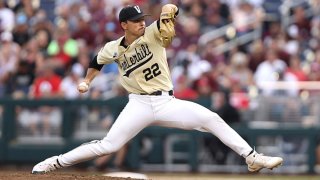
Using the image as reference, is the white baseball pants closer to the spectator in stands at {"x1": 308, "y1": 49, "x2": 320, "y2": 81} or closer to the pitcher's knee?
the pitcher's knee

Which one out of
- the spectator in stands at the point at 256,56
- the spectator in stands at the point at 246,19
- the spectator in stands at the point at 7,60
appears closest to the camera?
the spectator in stands at the point at 256,56

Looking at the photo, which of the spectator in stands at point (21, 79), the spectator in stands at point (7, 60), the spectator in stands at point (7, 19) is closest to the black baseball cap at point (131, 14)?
the spectator in stands at point (21, 79)

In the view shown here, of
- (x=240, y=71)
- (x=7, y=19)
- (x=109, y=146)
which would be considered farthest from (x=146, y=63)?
(x=7, y=19)

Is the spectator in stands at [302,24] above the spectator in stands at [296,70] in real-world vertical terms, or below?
above

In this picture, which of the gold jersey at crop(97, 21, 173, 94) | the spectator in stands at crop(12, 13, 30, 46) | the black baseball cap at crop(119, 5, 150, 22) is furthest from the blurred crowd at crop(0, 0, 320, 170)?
the black baseball cap at crop(119, 5, 150, 22)

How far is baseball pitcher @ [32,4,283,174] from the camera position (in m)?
9.35

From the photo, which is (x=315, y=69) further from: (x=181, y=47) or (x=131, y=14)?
(x=131, y=14)

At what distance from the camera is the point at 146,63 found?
374 inches

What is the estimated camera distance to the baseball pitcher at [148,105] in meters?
9.35

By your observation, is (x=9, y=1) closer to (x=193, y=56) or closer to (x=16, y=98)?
(x=16, y=98)

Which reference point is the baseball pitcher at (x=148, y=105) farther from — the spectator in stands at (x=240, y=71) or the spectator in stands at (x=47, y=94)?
the spectator in stands at (x=47, y=94)

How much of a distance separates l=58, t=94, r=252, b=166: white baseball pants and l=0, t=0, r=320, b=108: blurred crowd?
6335 millimetres

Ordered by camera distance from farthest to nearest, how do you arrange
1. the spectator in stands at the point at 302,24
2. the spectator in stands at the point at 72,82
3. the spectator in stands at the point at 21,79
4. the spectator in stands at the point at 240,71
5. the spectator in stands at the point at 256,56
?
1. the spectator in stands at the point at 302,24
2. the spectator in stands at the point at 21,79
3. the spectator in stands at the point at 256,56
4. the spectator in stands at the point at 72,82
5. the spectator in stands at the point at 240,71

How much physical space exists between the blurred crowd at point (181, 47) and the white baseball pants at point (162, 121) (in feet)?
20.8
